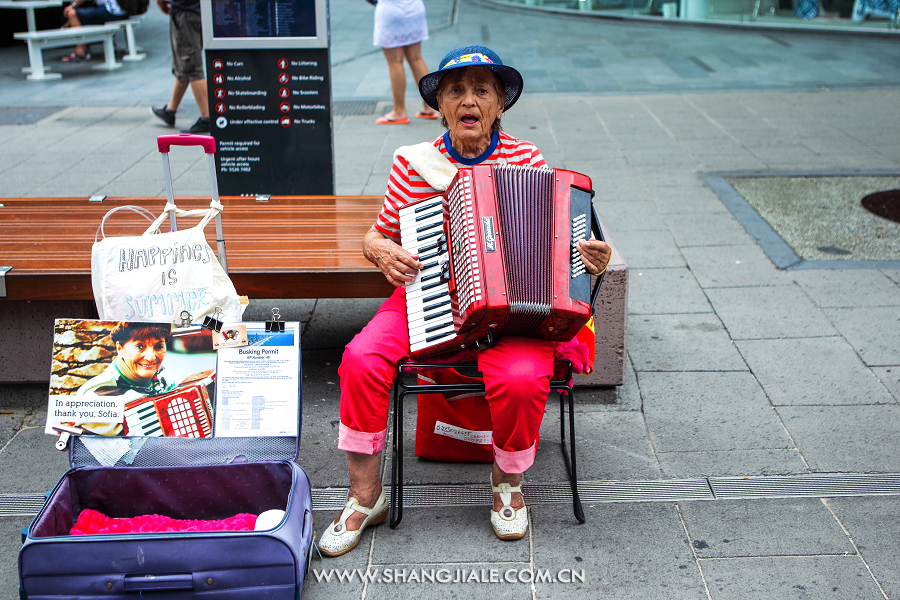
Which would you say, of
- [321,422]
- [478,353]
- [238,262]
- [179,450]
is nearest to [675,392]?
[478,353]

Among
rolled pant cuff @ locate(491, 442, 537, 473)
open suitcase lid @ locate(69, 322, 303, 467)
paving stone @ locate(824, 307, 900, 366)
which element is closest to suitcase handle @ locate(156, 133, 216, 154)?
open suitcase lid @ locate(69, 322, 303, 467)

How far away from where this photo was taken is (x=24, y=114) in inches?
341

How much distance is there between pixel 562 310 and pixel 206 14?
3227mm

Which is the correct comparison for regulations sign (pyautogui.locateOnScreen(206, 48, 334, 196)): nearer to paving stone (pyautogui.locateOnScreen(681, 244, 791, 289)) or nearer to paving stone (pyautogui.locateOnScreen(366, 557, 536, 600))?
paving stone (pyautogui.locateOnScreen(681, 244, 791, 289))

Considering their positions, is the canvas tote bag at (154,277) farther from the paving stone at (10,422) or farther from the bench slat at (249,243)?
the paving stone at (10,422)

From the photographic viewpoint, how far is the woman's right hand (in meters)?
2.63

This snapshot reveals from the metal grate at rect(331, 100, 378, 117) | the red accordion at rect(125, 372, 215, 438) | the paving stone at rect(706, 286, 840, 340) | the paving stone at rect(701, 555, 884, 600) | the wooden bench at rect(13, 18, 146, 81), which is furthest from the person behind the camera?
the wooden bench at rect(13, 18, 146, 81)

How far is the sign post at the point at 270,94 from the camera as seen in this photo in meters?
4.68

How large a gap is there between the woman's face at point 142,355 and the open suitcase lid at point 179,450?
0.73ft

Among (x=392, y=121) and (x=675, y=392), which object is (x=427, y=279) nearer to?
(x=675, y=392)

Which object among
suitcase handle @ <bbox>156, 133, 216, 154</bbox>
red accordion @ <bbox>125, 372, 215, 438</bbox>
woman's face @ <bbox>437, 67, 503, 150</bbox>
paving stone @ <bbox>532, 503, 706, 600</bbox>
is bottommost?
paving stone @ <bbox>532, 503, 706, 600</bbox>

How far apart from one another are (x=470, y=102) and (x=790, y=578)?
1834 mm

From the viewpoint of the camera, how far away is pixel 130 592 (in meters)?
2.22

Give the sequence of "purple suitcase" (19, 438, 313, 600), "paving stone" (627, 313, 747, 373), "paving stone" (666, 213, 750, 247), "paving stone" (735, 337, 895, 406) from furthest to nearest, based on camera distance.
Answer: "paving stone" (666, 213, 750, 247)
"paving stone" (627, 313, 747, 373)
"paving stone" (735, 337, 895, 406)
"purple suitcase" (19, 438, 313, 600)
